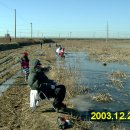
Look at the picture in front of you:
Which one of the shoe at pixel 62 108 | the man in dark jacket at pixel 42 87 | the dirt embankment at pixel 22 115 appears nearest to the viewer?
the dirt embankment at pixel 22 115

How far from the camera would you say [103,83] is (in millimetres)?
18141

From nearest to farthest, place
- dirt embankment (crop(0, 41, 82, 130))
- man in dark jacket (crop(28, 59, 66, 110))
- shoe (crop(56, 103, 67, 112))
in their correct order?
dirt embankment (crop(0, 41, 82, 130)) < man in dark jacket (crop(28, 59, 66, 110)) < shoe (crop(56, 103, 67, 112))

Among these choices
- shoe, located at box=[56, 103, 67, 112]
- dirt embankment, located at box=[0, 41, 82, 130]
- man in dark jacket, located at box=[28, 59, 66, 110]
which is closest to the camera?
dirt embankment, located at box=[0, 41, 82, 130]

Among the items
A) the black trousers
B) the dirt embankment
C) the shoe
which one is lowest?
the dirt embankment

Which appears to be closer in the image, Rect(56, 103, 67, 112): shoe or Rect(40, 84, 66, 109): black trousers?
Rect(40, 84, 66, 109): black trousers

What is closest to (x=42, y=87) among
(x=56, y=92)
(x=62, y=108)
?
(x=56, y=92)

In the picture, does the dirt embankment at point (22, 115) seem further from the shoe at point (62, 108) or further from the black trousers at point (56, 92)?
the black trousers at point (56, 92)

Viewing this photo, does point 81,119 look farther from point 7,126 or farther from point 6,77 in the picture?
point 6,77

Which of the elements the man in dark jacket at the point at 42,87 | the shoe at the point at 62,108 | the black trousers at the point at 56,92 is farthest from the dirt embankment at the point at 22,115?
the man in dark jacket at the point at 42,87

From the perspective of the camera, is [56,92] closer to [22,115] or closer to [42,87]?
[42,87]

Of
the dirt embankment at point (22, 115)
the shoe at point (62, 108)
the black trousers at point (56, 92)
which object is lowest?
the dirt embankment at point (22, 115)

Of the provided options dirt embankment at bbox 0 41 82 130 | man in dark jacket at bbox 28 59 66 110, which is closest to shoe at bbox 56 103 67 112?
man in dark jacket at bbox 28 59 66 110

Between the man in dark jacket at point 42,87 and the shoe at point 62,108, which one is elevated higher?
the man in dark jacket at point 42,87

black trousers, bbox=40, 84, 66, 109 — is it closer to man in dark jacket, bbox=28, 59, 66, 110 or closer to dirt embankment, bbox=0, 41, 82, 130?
man in dark jacket, bbox=28, 59, 66, 110
